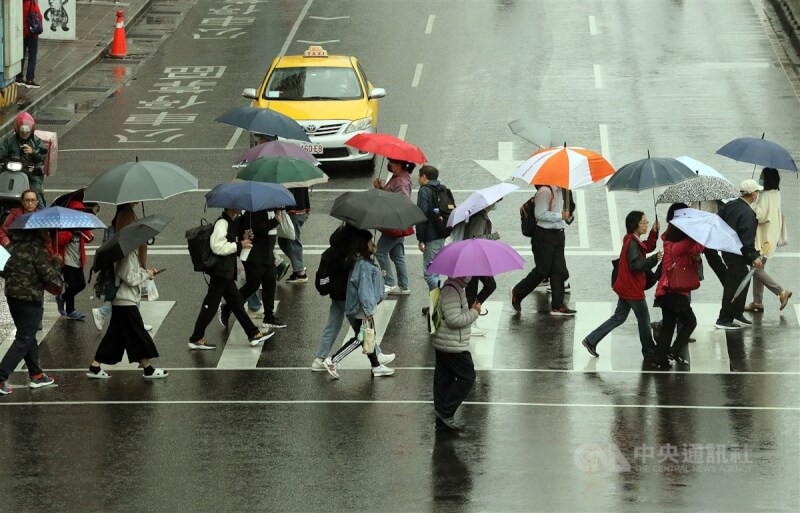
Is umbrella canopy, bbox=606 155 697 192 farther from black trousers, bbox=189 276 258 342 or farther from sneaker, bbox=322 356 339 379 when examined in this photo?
black trousers, bbox=189 276 258 342

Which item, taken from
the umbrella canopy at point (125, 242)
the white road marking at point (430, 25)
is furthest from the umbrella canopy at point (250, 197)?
the white road marking at point (430, 25)

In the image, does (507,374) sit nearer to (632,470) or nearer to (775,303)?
(632,470)

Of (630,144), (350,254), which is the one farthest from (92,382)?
(630,144)

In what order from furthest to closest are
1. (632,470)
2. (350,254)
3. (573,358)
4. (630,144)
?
1. (630,144)
2. (573,358)
3. (350,254)
4. (632,470)

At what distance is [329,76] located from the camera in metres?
25.8

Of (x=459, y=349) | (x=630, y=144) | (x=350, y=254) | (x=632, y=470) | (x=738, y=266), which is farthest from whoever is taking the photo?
(x=630, y=144)

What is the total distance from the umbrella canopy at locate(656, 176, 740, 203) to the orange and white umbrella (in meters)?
0.91

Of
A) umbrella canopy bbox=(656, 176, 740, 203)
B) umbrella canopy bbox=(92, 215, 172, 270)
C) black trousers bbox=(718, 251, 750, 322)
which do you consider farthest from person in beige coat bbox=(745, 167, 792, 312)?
umbrella canopy bbox=(92, 215, 172, 270)

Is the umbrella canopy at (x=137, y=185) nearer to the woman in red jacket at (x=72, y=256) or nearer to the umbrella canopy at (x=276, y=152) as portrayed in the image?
the woman in red jacket at (x=72, y=256)

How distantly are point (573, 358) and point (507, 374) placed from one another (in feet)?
2.97

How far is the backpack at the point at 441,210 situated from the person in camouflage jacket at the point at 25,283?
15.0 feet

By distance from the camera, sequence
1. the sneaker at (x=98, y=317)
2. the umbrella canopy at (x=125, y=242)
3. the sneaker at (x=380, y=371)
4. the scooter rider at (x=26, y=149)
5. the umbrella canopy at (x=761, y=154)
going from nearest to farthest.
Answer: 1. the umbrella canopy at (x=125, y=242)
2. the sneaker at (x=380, y=371)
3. the sneaker at (x=98, y=317)
4. the umbrella canopy at (x=761, y=154)
5. the scooter rider at (x=26, y=149)

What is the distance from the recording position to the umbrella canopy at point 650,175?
1538 centimetres

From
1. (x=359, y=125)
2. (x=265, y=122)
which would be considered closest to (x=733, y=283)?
(x=265, y=122)
